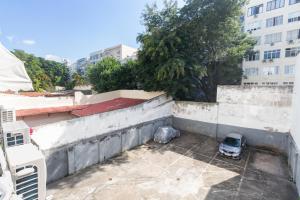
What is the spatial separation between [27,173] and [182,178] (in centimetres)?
873

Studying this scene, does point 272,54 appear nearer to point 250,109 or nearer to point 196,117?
point 250,109

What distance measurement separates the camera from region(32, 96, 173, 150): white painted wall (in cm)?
998

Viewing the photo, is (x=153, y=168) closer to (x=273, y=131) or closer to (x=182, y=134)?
(x=182, y=134)

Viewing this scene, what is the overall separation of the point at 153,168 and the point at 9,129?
8.41 metres

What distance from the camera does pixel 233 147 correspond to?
12.7m

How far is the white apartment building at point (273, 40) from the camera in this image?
24297mm

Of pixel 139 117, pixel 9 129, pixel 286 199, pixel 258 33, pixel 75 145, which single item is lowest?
pixel 286 199

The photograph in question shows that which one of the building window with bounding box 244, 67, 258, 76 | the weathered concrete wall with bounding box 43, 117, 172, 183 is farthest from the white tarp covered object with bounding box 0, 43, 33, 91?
the building window with bounding box 244, 67, 258, 76

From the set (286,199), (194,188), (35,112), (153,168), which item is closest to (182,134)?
(153,168)

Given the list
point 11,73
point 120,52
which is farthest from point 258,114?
point 120,52

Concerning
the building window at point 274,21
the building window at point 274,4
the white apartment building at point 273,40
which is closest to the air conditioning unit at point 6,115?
the white apartment building at point 273,40

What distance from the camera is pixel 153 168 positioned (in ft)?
37.6

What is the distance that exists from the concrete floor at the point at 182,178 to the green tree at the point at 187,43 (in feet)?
22.8

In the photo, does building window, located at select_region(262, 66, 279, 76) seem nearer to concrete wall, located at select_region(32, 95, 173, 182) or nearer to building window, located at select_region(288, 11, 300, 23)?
building window, located at select_region(288, 11, 300, 23)
